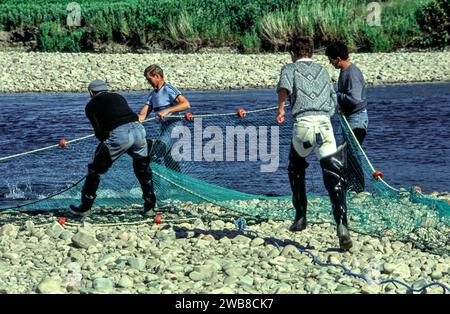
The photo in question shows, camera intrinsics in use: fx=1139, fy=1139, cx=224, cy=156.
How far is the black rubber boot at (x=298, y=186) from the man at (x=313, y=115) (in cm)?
17

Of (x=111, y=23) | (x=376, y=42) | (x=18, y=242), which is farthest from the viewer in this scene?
(x=111, y=23)

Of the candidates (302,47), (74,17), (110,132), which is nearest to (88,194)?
(110,132)

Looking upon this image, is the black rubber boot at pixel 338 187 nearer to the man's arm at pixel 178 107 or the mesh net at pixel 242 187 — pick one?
the mesh net at pixel 242 187

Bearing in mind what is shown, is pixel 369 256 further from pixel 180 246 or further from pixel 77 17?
pixel 77 17

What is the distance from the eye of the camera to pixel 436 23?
122 feet

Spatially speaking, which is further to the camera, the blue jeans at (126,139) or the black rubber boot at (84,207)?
the black rubber boot at (84,207)

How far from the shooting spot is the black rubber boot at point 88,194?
40.0 feet

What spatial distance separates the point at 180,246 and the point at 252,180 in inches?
215

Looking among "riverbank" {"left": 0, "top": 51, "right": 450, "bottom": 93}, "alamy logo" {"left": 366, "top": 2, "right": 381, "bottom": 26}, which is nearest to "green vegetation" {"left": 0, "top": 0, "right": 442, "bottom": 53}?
"alamy logo" {"left": 366, "top": 2, "right": 381, "bottom": 26}

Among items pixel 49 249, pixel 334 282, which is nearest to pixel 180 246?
pixel 49 249

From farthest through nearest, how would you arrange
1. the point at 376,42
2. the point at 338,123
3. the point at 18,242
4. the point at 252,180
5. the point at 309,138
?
the point at 376,42 < the point at 252,180 < the point at 338,123 < the point at 18,242 < the point at 309,138

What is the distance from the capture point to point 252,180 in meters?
16.7

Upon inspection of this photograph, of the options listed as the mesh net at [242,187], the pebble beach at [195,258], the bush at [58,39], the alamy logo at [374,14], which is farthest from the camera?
the bush at [58,39]

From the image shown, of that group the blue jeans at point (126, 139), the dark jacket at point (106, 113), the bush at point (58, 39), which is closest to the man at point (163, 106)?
the blue jeans at point (126, 139)
